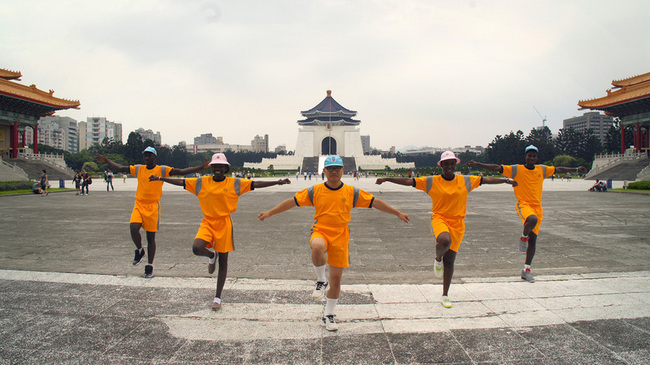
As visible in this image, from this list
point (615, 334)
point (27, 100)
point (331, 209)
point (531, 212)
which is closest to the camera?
point (615, 334)

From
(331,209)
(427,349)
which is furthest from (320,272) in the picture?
(427,349)

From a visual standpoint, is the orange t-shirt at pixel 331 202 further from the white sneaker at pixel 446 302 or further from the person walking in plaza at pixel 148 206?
the person walking in plaza at pixel 148 206

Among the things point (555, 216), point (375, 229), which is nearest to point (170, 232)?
point (375, 229)

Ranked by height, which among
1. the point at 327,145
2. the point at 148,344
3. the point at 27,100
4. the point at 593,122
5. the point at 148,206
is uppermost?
the point at 593,122

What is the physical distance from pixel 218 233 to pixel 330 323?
148cm

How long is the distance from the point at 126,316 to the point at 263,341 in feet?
4.77

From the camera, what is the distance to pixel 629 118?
39.6m

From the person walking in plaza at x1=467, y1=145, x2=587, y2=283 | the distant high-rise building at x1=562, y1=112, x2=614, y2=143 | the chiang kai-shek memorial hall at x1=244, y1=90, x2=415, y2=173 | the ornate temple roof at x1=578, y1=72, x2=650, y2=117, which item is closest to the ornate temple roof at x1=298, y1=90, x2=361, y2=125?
the chiang kai-shek memorial hall at x1=244, y1=90, x2=415, y2=173

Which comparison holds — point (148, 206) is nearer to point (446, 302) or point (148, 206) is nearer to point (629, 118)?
point (446, 302)

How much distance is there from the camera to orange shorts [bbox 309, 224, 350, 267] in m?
3.41

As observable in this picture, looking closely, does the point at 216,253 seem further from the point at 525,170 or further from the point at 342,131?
the point at 342,131

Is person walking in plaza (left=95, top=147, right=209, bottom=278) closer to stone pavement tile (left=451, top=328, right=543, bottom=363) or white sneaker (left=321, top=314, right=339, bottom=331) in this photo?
white sneaker (left=321, top=314, right=339, bottom=331)

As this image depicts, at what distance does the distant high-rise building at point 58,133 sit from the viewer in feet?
376

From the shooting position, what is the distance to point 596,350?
2.91m
